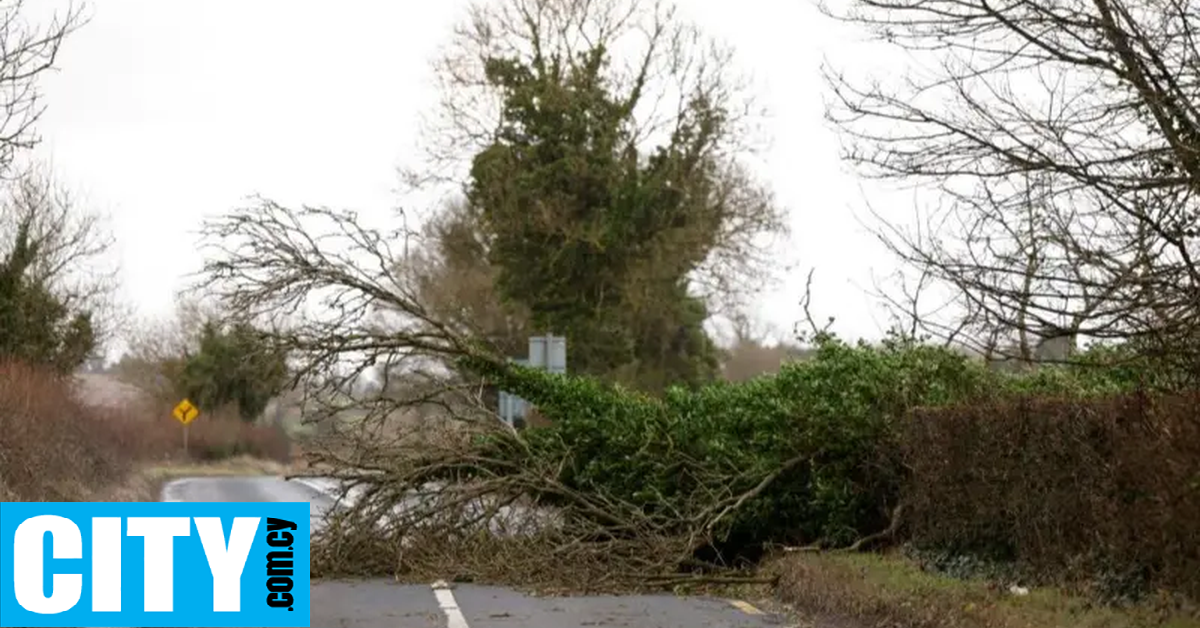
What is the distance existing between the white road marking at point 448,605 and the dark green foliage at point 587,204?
2810 centimetres

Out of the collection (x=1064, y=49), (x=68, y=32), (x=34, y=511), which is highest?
(x=68, y=32)

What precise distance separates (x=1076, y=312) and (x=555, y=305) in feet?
111

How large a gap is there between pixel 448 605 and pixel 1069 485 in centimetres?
585

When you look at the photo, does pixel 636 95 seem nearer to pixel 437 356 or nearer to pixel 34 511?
pixel 437 356

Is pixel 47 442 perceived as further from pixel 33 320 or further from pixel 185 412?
pixel 185 412

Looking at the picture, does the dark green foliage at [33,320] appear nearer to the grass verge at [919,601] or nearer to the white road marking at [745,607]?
the white road marking at [745,607]

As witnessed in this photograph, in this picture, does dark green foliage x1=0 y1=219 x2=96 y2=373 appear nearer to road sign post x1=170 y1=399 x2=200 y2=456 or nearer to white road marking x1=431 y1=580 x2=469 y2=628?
road sign post x1=170 y1=399 x2=200 y2=456

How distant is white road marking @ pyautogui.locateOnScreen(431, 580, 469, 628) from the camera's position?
49.2 feet

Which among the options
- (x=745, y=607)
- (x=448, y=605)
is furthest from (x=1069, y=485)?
(x=448, y=605)

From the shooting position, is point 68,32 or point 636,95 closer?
point 68,32

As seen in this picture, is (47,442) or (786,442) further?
(47,442)

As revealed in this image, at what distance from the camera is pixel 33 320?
46.8m

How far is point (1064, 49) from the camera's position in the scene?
14.6 m

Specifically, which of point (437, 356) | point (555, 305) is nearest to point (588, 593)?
point (437, 356)
